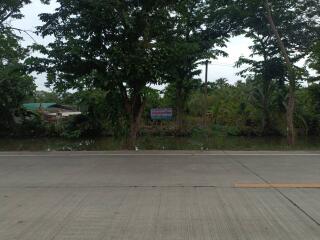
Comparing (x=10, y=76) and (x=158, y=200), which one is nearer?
(x=158, y=200)

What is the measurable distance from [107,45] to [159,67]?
239 centimetres

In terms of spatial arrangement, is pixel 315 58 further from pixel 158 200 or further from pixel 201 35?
pixel 158 200

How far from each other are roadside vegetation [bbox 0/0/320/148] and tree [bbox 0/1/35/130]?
2.6 inches

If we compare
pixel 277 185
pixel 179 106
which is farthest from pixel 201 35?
pixel 277 185

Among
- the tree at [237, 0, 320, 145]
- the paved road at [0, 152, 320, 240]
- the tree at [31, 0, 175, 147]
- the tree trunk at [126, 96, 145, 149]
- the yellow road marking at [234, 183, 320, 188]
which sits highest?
the tree at [237, 0, 320, 145]

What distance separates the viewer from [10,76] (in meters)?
24.5

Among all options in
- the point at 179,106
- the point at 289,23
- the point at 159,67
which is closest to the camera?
the point at 159,67

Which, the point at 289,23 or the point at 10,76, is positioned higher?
the point at 289,23

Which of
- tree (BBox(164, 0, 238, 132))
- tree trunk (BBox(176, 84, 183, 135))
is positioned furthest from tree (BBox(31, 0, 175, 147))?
tree trunk (BBox(176, 84, 183, 135))

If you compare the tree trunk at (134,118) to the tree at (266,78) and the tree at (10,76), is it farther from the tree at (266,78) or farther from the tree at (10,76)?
the tree at (266,78)

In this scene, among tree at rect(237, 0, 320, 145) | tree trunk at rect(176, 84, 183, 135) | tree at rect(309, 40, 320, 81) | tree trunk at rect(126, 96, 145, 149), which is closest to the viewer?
tree trunk at rect(126, 96, 145, 149)

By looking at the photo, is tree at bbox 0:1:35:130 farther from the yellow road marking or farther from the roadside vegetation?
the yellow road marking

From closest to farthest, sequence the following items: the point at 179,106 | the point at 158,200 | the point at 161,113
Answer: the point at 158,200 → the point at 161,113 → the point at 179,106

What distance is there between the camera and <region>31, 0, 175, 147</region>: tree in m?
16.0
